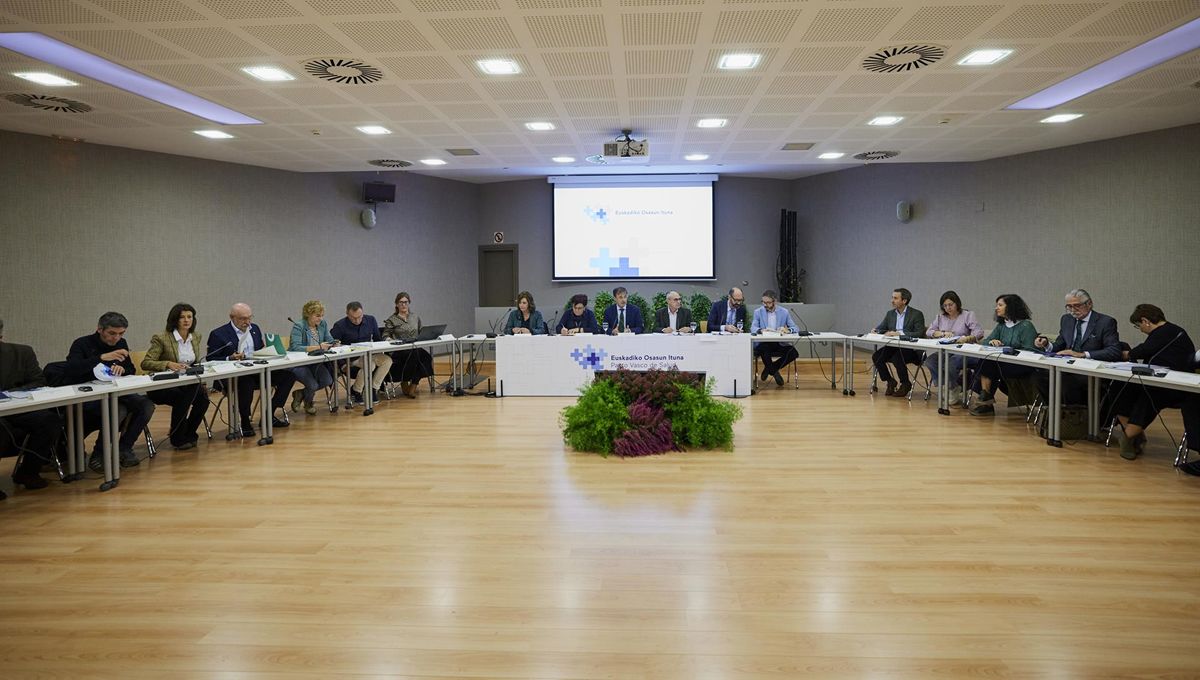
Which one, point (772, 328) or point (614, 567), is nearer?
point (614, 567)

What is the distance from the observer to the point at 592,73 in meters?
5.52

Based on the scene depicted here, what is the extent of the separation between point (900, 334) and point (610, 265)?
5886 millimetres

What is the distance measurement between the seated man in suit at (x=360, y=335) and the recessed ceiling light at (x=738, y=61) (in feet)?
15.8

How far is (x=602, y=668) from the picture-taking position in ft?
7.23

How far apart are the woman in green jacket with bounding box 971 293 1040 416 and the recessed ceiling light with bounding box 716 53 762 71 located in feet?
11.8

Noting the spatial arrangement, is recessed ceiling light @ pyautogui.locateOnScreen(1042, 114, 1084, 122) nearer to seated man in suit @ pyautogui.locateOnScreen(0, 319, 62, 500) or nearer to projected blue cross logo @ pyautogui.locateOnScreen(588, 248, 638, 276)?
projected blue cross logo @ pyautogui.locateOnScreen(588, 248, 638, 276)

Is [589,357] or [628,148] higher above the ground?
[628,148]

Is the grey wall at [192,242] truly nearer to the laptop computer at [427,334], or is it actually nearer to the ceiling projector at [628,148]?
the laptop computer at [427,334]

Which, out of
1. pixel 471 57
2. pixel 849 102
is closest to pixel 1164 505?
pixel 849 102

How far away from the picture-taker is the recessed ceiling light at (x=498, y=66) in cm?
523

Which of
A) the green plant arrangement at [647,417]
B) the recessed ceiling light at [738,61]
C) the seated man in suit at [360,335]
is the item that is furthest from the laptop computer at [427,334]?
the recessed ceiling light at [738,61]

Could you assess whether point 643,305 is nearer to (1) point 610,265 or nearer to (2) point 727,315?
(1) point 610,265

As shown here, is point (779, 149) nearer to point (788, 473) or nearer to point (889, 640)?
point (788, 473)

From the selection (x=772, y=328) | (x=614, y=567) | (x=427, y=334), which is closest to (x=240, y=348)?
(x=427, y=334)
